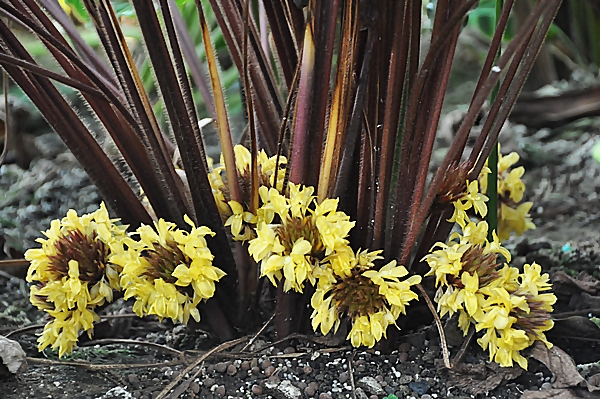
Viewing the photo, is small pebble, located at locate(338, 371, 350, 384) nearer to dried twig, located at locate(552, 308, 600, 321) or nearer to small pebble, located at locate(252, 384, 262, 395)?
small pebble, located at locate(252, 384, 262, 395)

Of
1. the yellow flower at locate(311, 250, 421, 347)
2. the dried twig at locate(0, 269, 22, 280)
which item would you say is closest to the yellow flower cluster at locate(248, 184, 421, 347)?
the yellow flower at locate(311, 250, 421, 347)

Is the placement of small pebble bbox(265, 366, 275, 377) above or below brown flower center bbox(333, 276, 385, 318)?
below

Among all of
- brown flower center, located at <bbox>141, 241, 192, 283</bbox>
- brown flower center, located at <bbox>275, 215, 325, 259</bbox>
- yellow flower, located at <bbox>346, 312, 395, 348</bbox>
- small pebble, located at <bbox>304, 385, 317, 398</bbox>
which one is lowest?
small pebble, located at <bbox>304, 385, 317, 398</bbox>

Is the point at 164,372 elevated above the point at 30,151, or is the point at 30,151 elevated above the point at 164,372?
the point at 30,151

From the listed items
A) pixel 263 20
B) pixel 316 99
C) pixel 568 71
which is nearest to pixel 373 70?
pixel 316 99

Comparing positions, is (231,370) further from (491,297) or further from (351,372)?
(491,297)

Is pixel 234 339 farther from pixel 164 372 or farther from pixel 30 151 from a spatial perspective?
pixel 30 151

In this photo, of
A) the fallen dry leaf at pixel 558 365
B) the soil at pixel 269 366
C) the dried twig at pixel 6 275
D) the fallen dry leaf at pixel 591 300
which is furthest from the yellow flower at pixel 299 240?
the dried twig at pixel 6 275
